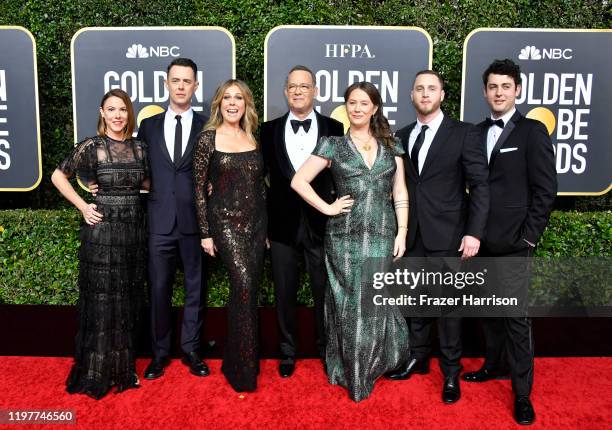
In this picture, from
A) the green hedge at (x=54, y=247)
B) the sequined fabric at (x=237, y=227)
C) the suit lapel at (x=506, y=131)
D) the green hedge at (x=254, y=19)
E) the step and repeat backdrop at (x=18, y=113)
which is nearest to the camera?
the suit lapel at (x=506, y=131)

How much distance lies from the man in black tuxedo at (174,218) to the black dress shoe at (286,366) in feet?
1.62

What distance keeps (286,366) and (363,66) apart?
2355 millimetres

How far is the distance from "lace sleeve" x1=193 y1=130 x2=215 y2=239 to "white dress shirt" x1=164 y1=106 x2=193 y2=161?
0.31 meters

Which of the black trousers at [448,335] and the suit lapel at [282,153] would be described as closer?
the black trousers at [448,335]

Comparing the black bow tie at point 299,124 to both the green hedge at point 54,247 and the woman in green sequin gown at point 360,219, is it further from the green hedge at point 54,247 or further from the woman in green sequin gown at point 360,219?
the green hedge at point 54,247

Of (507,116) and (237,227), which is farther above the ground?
(507,116)

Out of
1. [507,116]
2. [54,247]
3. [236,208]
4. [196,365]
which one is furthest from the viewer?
[54,247]

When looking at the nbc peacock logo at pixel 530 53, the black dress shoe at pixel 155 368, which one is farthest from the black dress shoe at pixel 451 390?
the nbc peacock logo at pixel 530 53

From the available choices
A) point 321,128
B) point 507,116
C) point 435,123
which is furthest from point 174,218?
point 507,116

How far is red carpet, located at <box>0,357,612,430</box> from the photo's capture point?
9.17 ft

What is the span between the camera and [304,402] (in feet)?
9.86

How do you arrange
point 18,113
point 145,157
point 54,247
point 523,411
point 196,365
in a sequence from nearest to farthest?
point 523,411, point 145,157, point 196,365, point 54,247, point 18,113

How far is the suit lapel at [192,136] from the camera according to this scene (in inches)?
127

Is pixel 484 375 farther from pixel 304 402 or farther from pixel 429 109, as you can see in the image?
pixel 429 109
